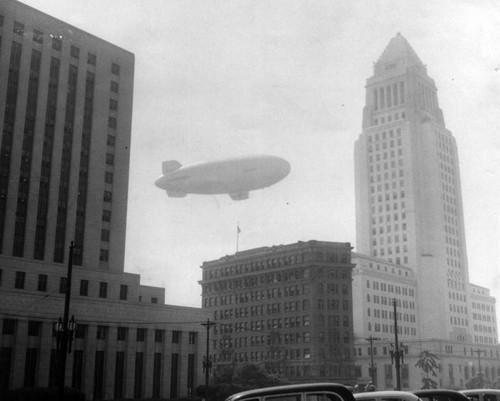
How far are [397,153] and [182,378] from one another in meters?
104

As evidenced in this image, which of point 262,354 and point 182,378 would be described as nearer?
point 182,378

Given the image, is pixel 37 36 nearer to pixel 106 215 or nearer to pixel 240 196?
pixel 106 215

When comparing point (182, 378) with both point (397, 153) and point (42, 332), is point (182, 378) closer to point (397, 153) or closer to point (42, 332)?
point (42, 332)

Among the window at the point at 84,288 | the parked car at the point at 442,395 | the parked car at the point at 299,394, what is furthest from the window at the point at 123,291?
the parked car at the point at 299,394

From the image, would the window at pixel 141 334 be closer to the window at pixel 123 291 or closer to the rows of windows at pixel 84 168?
the window at pixel 123 291

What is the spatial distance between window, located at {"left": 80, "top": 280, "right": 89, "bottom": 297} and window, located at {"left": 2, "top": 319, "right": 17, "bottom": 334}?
1179 cm

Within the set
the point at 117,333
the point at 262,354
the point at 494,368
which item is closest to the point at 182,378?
the point at 117,333

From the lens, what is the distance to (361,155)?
539 ft

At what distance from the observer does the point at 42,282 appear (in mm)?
68125

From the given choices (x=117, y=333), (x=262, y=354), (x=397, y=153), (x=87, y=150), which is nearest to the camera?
(x=117, y=333)

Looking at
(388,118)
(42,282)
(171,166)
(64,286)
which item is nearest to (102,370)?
(64,286)

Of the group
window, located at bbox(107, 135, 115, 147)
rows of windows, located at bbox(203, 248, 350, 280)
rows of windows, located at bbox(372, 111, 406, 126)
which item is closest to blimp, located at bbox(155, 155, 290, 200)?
window, located at bbox(107, 135, 115, 147)

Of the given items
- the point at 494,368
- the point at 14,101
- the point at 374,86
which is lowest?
the point at 494,368

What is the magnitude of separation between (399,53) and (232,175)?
371ft
